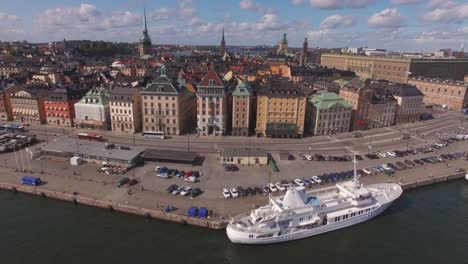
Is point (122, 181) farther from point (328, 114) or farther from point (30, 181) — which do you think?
point (328, 114)

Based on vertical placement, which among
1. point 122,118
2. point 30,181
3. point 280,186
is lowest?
point 30,181

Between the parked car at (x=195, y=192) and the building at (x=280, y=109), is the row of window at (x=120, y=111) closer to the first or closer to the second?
the building at (x=280, y=109)

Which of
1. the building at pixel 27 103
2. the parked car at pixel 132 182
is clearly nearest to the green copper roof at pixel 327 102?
the parked car at pixel 132 182

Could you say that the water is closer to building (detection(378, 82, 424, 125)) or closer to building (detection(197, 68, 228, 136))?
building (detection(197, 68, 228, 136))

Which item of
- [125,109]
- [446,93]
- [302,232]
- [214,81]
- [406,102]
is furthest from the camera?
[446,93]

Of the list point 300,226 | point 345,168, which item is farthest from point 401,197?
point 300,226

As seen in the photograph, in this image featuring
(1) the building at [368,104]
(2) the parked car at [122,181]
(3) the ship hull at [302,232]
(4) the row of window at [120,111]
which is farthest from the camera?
(1) the building at [368,104]

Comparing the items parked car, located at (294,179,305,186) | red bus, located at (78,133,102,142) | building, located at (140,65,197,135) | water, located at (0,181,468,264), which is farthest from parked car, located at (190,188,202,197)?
red bus, located at (78,133,102,142)

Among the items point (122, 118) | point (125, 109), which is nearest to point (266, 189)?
point (125, 109)
